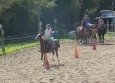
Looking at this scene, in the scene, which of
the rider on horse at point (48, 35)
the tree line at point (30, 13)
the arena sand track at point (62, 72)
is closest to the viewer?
the arena sand track at point (62, 72)

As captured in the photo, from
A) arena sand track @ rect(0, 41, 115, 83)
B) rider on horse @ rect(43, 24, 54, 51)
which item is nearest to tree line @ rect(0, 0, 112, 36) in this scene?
arena sand track @ rect(0, 41, 115, 83)

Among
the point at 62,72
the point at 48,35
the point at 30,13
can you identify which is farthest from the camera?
the point at 30,13

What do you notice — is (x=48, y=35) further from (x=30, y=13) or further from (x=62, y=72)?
(x=30, y=13)

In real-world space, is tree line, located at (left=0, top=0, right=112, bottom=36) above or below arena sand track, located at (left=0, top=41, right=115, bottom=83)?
above

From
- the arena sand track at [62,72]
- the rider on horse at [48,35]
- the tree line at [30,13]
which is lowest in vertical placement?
the arena sand track at [62,72]

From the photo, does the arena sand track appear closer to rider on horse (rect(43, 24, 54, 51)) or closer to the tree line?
rider on horse (rect(43, 24, 54, 51))

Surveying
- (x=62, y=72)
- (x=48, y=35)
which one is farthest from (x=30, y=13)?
(x=62, y=72)

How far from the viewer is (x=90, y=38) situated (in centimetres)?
2547

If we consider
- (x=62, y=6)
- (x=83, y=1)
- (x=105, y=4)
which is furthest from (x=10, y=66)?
(x=105, y=4)

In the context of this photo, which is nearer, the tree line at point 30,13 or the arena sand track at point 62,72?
the arena sand track at point 62,72

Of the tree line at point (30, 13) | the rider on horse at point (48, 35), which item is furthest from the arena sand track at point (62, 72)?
the tree line at point (30, 13)

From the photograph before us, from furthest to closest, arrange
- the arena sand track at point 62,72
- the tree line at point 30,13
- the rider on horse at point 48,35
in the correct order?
the tree line at point 30,13
the rider on horse at point 48,35
the arena sand track at point 62,72

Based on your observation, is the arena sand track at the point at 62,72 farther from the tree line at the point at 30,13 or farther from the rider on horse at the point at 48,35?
the tree line at the point at 30,13

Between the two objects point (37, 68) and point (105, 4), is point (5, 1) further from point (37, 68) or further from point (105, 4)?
point (105, 4)
